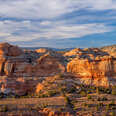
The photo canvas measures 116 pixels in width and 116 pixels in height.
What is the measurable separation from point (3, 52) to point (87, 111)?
55.1 feet

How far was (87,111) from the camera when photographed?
43.1 feet

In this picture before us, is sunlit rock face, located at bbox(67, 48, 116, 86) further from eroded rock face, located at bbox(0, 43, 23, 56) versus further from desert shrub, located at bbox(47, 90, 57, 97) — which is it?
eroded rock face, located at bbox(0, 43, 23, 56)

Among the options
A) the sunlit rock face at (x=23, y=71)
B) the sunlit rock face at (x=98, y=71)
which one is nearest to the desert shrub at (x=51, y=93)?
the sunlit rock face at (x=23, y=71)

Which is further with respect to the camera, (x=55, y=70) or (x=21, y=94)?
(x=55, y=70)

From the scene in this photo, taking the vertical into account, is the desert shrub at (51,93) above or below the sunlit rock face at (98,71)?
below

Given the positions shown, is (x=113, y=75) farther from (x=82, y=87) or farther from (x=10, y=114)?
(x=10, y=114)

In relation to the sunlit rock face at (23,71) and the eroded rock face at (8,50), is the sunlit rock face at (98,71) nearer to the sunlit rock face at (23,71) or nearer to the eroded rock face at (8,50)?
the sunlit rock face at (23,71)

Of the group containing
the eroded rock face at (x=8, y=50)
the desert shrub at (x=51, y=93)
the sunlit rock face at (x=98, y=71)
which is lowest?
the desert shrub at (x=51, y=93)

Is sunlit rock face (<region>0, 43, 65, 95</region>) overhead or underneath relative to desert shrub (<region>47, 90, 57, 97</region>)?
overhead

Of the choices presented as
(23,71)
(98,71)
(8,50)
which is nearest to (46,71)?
(23,71)

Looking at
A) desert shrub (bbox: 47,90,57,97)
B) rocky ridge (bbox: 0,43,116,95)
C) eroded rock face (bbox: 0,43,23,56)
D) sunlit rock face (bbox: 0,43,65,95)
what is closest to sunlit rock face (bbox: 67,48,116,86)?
rocky ridge (bbox: 0,43,116,95)

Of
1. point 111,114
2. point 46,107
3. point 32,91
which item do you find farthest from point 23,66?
point 111,114

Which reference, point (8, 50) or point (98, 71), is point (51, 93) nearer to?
point (98, 71)

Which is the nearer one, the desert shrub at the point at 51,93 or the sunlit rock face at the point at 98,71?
the desert shrub at the point at 51,93
